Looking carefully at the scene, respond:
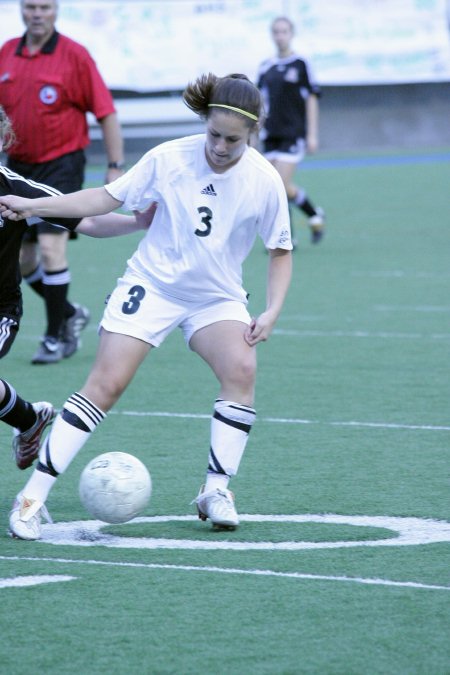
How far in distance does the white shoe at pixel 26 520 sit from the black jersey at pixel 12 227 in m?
0.88

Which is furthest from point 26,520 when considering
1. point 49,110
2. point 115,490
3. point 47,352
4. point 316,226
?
point 316,226

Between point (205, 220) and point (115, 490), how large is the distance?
1024 mm

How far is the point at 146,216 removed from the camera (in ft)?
16.6

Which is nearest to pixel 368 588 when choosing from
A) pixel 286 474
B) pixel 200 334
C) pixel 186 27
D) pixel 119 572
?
pixel 119 572

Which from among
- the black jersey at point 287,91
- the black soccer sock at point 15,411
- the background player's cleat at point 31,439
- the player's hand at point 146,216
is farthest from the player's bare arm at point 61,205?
the black jersey at point 287,91

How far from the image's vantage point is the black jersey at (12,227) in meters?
5.16

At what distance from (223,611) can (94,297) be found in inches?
310

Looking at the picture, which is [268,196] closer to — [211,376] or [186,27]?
[211,376]

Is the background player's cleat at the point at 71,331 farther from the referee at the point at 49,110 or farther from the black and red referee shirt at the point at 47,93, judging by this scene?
the black and red referee shirt at the point at 47,93

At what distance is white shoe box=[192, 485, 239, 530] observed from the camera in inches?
192

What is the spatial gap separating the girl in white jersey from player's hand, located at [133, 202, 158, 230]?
37 millimetres

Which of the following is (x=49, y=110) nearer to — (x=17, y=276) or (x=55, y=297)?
(x=55, y=297)

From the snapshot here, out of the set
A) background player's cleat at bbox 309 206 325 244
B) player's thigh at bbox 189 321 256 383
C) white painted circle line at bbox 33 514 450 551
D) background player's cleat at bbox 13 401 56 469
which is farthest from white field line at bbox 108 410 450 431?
background player's cleat at bbox 309 206 325 244

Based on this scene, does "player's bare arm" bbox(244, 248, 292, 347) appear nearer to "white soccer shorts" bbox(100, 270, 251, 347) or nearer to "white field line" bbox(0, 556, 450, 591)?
"white soccer shorts" bbox(100, 270, 251, 347)
